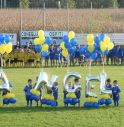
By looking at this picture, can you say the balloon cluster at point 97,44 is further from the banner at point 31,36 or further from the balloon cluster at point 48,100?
the banner at point 31,36

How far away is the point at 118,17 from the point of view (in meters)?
48.2

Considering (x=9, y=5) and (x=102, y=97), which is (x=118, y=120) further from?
(x=9, y=5)

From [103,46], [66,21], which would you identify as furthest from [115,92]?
[66,21]

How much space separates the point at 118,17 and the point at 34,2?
13.3 metres

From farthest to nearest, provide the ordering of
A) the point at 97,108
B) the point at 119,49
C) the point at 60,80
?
1. the point at 119,49
2. the point at 60,80
3. the point at 97,108

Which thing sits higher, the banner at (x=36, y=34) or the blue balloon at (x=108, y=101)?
the banner at (x=36, y=34)

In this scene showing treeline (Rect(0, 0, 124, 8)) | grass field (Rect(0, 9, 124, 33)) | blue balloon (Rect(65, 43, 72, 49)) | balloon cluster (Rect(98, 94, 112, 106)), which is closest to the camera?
balloon cluster (Rect(98, 94, 112, 106))

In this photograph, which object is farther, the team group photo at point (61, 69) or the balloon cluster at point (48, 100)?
the balloon cluster at point (48, 100)

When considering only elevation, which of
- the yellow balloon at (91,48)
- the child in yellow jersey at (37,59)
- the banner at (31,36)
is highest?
the banner at (31,36)

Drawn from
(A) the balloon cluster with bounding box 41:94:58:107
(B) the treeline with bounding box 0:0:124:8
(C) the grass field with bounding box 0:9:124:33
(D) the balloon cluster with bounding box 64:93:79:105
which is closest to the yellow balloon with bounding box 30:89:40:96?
(A) the balloon cluster with bounding box 41:94:58:107

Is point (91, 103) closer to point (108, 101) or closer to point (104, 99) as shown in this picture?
point (104, 99)

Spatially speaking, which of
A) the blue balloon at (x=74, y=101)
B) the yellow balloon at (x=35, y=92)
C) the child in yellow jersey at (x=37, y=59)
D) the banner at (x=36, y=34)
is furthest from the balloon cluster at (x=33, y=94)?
the banner at (x=36, y=34)

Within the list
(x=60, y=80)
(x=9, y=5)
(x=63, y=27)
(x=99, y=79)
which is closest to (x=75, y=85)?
(x=99, y=79)

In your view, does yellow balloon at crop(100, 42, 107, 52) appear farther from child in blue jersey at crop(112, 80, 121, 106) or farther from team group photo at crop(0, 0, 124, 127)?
child in blue jersey at crop(112, 80, 121, 106)
